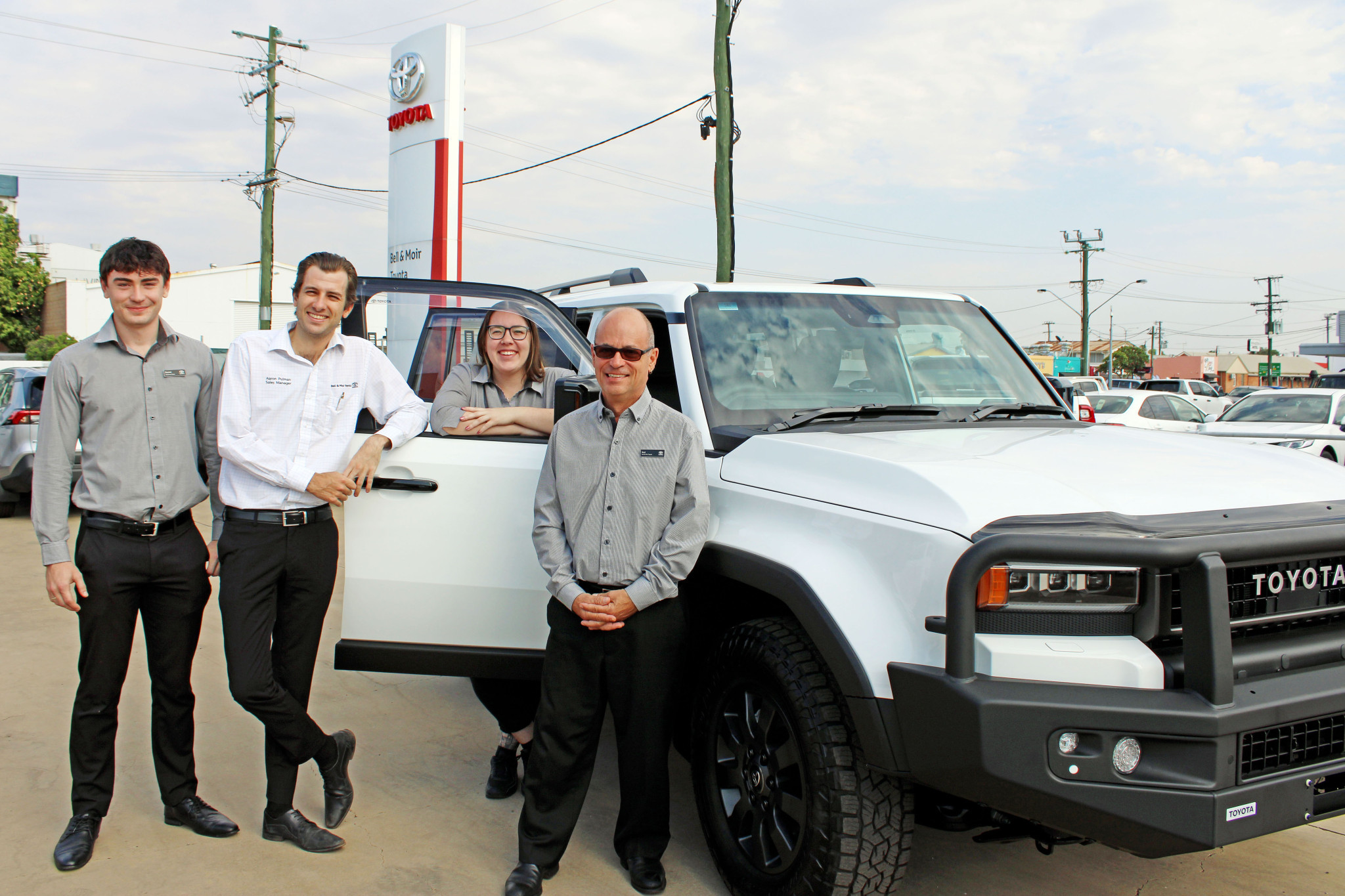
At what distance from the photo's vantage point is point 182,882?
125 inches

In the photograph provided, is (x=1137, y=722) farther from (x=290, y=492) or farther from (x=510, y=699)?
(x=290, y=492)

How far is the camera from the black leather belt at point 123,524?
3.24m

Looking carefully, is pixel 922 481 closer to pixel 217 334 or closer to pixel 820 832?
pixel 820 832

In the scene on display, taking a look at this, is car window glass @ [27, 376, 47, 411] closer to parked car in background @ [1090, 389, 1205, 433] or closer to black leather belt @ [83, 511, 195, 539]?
black leather belt @ [83, 511, 195, 539]

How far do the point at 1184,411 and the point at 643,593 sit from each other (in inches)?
726

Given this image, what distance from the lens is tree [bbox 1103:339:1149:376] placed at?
107 meters

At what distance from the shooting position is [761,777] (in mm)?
2928

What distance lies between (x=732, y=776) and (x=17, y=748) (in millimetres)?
3201

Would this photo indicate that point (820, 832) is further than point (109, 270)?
No

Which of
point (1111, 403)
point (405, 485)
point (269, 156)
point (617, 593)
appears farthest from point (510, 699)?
point (269, 156)

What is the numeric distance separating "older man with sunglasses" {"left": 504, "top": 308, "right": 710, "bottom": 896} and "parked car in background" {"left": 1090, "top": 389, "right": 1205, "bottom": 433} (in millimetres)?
15820

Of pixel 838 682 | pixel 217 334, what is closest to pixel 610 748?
pixel 838 682

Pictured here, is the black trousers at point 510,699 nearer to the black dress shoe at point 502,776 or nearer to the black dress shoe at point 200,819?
the black dress shoe at point 502,776

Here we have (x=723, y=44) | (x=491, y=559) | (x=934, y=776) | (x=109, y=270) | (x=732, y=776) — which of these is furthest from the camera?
(x=723, y=44)
